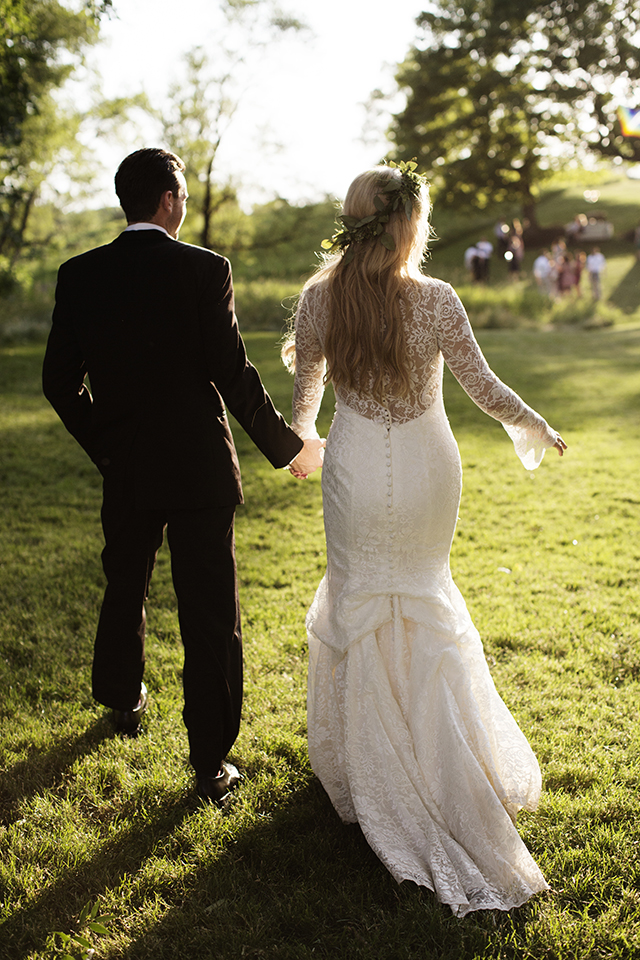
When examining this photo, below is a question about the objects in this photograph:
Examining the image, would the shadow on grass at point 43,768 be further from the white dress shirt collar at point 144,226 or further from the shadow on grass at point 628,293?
the shadow on grass at point 628,293

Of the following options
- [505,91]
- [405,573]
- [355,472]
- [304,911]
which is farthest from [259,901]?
[505,91]

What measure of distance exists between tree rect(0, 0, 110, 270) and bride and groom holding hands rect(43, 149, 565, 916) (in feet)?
15.2

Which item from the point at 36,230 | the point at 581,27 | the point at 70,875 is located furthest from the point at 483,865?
the point at 36,230

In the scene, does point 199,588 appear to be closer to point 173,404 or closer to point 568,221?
point 173,404

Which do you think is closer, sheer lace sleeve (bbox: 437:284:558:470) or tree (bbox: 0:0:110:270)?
sheer lace sleeve (bbox: 437:284:558:470)

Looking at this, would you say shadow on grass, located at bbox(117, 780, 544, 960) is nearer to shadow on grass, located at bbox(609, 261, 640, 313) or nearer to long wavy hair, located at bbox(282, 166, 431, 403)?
long wavy hair, located at bbox(282, 166, 431, 403)

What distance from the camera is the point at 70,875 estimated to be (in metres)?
2.73

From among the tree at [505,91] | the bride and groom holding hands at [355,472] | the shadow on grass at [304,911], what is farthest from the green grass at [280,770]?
the tree at [505,91]

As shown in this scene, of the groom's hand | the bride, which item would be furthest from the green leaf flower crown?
the groom's hand

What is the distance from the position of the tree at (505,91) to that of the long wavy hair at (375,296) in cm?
3315

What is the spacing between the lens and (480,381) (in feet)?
9.06

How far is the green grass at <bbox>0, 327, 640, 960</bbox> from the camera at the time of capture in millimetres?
Answer: 2434

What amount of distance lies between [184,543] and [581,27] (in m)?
36.4

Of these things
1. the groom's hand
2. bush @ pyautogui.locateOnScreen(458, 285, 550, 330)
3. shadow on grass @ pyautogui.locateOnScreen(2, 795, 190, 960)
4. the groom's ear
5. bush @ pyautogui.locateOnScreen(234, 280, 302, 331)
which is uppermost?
bush @ pyautogui.locateOnScreen(458, 285, 550, 330)
